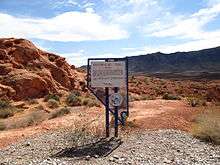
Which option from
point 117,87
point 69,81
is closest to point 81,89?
point 69,81

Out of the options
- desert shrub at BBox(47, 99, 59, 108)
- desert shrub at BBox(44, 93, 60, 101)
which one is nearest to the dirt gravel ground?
desert shrub at BBox(47, 99, 59, 108)

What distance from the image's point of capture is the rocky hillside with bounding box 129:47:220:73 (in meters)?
131

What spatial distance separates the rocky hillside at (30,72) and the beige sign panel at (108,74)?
20.2 m

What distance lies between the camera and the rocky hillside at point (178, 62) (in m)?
131

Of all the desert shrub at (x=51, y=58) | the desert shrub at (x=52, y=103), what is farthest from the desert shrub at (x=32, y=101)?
the desert shrub at (x=51, y=58)

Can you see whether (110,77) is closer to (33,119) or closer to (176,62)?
(33,119)

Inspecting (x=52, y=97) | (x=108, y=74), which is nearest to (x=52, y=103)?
(x=52, y=97)

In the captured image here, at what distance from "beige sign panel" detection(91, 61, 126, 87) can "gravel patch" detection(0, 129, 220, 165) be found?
1.81m

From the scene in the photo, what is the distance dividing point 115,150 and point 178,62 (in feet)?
426

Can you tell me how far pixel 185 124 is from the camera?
18797mm

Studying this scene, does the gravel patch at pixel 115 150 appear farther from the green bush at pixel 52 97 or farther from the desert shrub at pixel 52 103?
the green bush at pixel 52 97

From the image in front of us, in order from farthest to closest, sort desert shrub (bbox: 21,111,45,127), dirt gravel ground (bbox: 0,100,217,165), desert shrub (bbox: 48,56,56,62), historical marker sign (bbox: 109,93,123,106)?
desert shrub (bbox: 48,56,56,62)
desert shrub (bbox: 21,111,45,127)
historical marker sign (bbox: 109,93,123,106)
dirt gravel ground (bbox: 0,100,217,165)

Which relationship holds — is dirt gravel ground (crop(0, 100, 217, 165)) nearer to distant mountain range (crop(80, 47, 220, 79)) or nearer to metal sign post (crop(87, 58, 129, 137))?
metal sign post (crop(87, 58, 129, 137))

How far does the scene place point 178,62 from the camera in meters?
142
